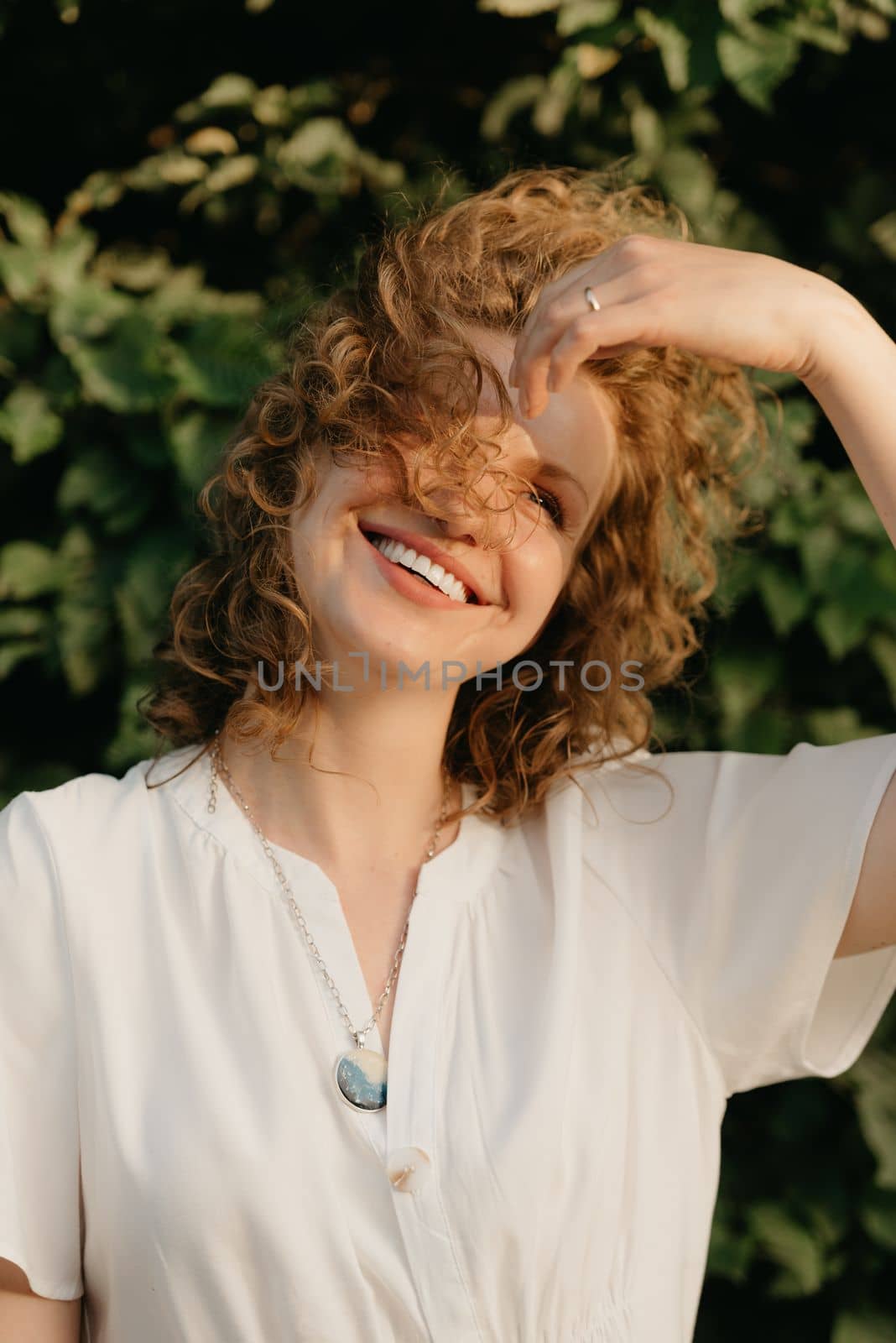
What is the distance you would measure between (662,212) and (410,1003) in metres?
1.28

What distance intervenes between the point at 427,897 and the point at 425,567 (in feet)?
1.48

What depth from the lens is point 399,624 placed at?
1.49m

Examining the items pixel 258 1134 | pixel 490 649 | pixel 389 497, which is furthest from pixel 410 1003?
pixel 389 497

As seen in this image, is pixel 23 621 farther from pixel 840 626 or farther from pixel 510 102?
pixel 840 626

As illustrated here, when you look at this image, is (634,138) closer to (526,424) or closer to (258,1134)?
(526,424)

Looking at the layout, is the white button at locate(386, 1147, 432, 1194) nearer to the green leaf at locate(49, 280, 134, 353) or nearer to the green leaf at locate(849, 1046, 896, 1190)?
the green leaf at locate(849, 1046, 896, 1190)

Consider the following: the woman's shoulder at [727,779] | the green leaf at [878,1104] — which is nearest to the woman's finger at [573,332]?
the woman's shoulder at [727,779]

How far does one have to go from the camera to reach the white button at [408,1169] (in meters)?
1.39

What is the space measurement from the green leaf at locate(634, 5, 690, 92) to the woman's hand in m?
0.58

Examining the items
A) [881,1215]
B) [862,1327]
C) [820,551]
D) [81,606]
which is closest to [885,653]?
[820,551]

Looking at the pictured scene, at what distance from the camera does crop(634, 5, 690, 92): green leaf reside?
1.83 meters

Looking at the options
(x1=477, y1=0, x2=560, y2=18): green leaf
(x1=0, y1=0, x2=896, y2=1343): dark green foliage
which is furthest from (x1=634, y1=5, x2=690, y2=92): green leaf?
(x1=477, y1=0, x2=560, y2=18): green leaf

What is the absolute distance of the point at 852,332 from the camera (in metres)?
1.42

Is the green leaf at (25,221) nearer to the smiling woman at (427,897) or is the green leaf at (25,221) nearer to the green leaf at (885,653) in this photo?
the smiling woman at (427,897)
